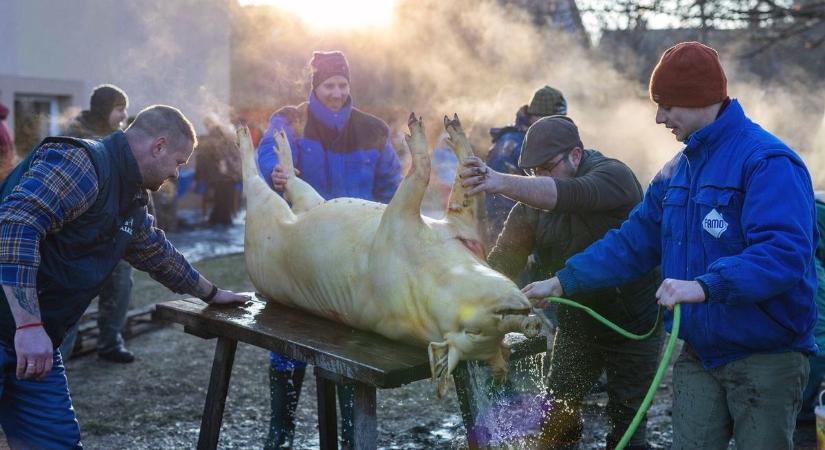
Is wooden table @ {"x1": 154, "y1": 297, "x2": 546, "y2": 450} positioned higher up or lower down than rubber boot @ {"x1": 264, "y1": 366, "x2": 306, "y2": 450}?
higher up

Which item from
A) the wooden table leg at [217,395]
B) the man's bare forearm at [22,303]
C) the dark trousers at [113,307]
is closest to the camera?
the man's bare forearm at [22,303]

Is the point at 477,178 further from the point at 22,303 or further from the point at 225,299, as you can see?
the point at 22,303

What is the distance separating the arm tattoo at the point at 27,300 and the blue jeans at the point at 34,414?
1.08ft

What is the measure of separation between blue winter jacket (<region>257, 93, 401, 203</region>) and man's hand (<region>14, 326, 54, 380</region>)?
6.00 feet

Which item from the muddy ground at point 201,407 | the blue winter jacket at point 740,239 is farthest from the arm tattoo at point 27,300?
the blue winter jacket at point 740,239

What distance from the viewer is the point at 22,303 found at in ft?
8.49

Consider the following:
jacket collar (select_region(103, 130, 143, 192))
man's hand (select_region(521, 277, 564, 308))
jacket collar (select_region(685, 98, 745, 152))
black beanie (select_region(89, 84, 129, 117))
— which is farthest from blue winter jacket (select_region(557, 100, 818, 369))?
black beanie (select_region(89, 84, 129, 117))

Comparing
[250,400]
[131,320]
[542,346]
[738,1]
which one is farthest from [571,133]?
[738,1]

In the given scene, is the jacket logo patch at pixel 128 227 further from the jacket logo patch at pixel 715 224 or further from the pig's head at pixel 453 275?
the jacket logo patch at pixel 715 224

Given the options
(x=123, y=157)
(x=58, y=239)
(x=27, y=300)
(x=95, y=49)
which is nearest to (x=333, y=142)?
(x=123, y=157)

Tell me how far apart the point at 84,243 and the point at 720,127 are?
7.54 feet

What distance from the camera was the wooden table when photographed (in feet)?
8.79

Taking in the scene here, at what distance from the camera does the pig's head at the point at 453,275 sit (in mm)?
2518

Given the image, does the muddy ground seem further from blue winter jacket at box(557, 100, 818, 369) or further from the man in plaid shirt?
blue winter jacket at box(557, 100, 818, 369)
